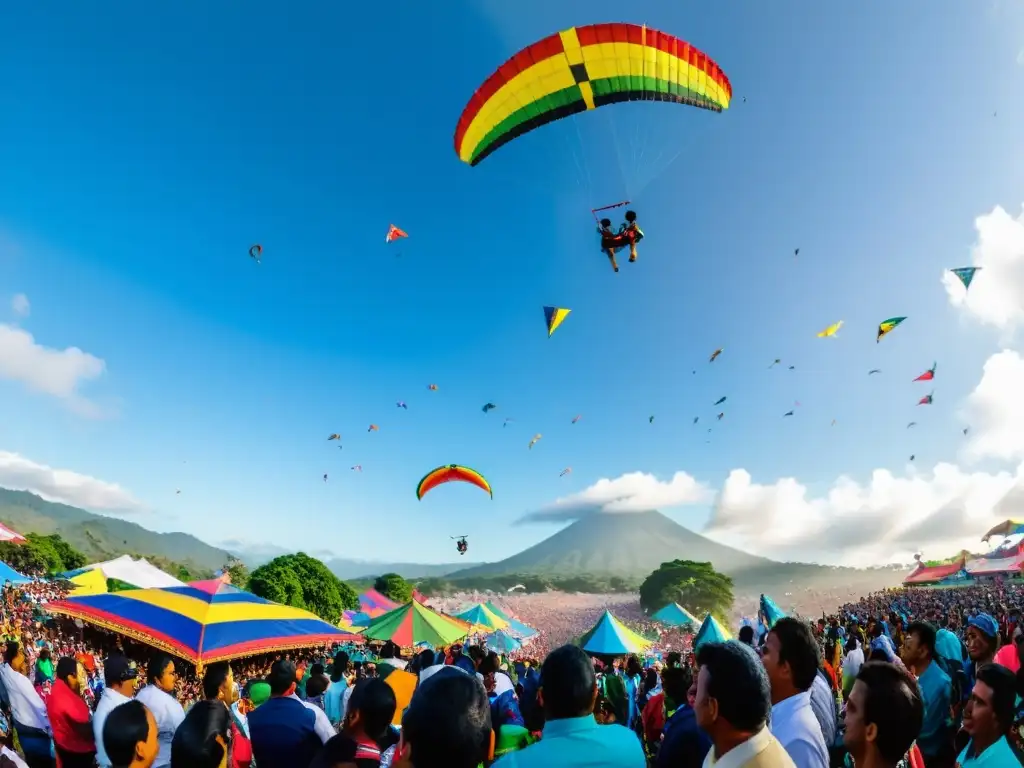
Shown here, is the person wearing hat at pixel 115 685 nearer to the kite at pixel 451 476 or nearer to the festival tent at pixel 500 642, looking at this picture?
the kite at pixel 451 476

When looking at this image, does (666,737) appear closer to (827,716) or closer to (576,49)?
(827,716)

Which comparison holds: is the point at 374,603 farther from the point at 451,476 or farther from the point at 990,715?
the point at 990,715

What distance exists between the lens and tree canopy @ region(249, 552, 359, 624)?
40750 millimetres

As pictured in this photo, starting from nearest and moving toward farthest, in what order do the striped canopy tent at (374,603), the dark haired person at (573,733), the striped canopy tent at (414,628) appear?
the dark haired person at (573,733) → the striped canopy tent at (414,628) → the striped canopy tent at (374,603)

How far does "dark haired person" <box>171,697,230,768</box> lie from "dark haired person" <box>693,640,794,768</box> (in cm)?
244

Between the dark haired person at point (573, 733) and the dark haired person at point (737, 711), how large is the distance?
0.98 feet

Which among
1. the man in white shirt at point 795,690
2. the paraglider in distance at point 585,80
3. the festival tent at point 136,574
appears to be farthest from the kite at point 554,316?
the festival tent at point 136,574

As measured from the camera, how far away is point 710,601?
6856 cm

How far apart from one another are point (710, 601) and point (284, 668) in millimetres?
73735

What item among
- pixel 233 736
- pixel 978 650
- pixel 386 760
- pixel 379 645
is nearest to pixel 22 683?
pixel 233 736

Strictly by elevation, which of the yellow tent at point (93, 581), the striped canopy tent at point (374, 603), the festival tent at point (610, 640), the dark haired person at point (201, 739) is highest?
the dark haired person at point (201, 739)

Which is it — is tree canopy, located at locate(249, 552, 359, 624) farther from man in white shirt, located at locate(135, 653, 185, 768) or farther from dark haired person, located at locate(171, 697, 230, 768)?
dark haired person, located at locate(171, 697, 230, 768)

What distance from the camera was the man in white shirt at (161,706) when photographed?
14.2ft

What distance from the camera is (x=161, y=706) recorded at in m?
4.40
